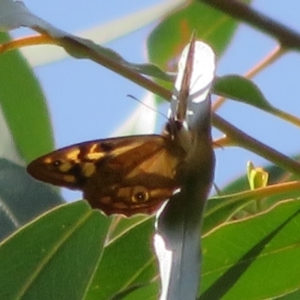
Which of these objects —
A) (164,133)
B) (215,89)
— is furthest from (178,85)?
(215,89)

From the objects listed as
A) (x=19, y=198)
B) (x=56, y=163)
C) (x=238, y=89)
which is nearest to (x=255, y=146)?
(x=238, y=89)

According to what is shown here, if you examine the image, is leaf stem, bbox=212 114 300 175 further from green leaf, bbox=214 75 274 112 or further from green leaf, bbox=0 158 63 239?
green leaf, bbox=0 158 63 239

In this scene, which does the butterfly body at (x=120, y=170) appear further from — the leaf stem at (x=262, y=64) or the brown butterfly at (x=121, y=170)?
the leaf stem at (x=262, y=64)

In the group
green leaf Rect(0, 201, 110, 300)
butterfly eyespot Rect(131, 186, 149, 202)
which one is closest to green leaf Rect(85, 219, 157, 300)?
green leaf Rect(0, 201, 110, 300)

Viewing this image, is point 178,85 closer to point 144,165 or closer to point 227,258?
point 144,165

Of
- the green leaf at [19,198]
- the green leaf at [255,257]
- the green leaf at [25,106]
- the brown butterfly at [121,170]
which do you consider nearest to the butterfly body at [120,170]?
the brown butterfly at [121,170]

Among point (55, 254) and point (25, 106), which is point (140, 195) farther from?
point (25, 106)
